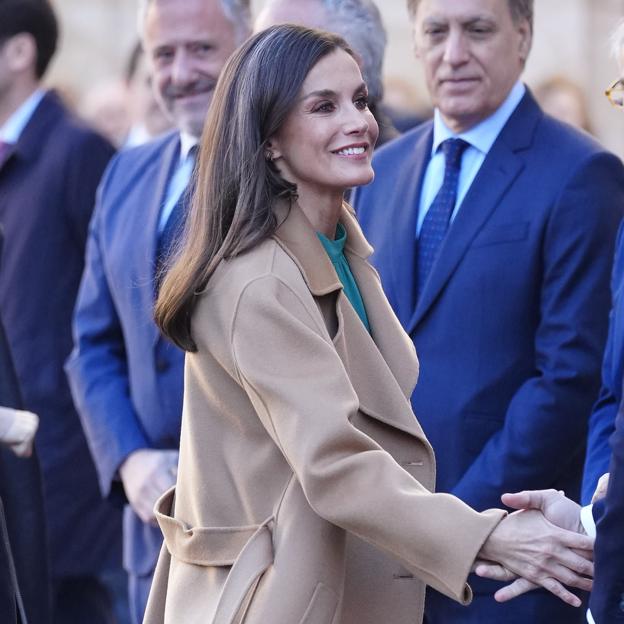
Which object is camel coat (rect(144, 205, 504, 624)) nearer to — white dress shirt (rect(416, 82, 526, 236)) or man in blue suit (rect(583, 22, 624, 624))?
man in blue suit (rect(583, 22, 624, 624))

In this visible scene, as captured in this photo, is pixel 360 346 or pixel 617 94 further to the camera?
pixel 617 94

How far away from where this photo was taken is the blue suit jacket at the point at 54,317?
6074 millimetres

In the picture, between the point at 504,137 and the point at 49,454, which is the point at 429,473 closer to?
the point at 504,137

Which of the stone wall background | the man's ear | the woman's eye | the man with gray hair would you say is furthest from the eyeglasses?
the stone wall background

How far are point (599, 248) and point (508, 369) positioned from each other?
407 millimetres

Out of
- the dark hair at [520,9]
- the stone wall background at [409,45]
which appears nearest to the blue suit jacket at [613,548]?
the dark hair at [520,9]

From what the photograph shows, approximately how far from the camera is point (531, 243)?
454cm

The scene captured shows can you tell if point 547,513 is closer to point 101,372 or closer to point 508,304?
point 508,304

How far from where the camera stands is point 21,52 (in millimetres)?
6574

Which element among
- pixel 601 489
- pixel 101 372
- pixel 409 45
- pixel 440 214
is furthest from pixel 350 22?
pixel 409 45

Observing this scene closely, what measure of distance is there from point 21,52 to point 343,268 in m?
3.20

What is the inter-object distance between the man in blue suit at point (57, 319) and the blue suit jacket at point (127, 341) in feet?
1.57

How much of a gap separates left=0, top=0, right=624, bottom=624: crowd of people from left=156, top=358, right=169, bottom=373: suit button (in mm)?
21

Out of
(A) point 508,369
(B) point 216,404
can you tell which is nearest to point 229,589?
(B) point 216,404
